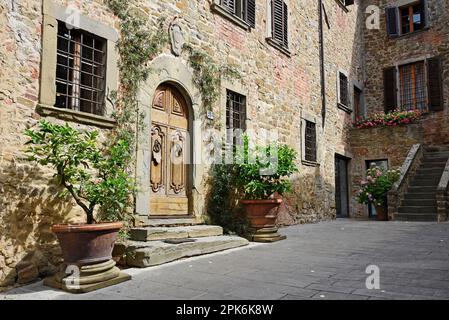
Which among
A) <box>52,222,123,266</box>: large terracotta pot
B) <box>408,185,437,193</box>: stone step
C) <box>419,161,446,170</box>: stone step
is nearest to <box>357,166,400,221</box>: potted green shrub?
<box>408,185,437,193</box>: stone step

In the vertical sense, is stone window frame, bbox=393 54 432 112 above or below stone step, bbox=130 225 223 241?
above

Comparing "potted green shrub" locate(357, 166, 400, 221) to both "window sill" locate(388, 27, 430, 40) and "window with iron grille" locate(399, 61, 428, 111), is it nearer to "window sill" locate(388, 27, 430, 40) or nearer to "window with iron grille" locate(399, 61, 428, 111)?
"window with iron grille" locate(399, 61, 428, 111)

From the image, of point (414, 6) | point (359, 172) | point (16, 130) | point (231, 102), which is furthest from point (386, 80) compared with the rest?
point (16, 130)

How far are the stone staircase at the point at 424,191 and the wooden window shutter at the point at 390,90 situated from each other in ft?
7.48

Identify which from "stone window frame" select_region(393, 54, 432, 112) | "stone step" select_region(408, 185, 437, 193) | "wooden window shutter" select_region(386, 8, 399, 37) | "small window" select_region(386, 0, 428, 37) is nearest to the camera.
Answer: "stone step" select_region(408, 185, 437, 193)

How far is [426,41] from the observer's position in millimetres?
12203

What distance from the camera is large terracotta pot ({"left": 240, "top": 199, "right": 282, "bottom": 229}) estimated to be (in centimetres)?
590

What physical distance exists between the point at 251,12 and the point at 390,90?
295 inches

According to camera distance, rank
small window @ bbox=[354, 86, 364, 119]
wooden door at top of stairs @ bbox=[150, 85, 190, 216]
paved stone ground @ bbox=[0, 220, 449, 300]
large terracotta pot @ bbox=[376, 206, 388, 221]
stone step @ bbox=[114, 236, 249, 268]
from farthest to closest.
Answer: small window @ bbox=[354, 86, 364, 119]
large terracotta pot @ bbox=[376, 206, 388, 221]
wooden door at top of stairs @ bbox=[150, 85, 190, 216]
stone step @ bbox=[114, 236, 249, 268]
paved stone ground @ bbox=[0, 220, 449, 300]

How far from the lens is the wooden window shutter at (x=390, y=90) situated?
12.7 metres

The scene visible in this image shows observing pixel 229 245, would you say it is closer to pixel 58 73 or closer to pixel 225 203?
pixel 225 203

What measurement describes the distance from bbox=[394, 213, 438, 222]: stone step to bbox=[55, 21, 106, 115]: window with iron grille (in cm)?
778
